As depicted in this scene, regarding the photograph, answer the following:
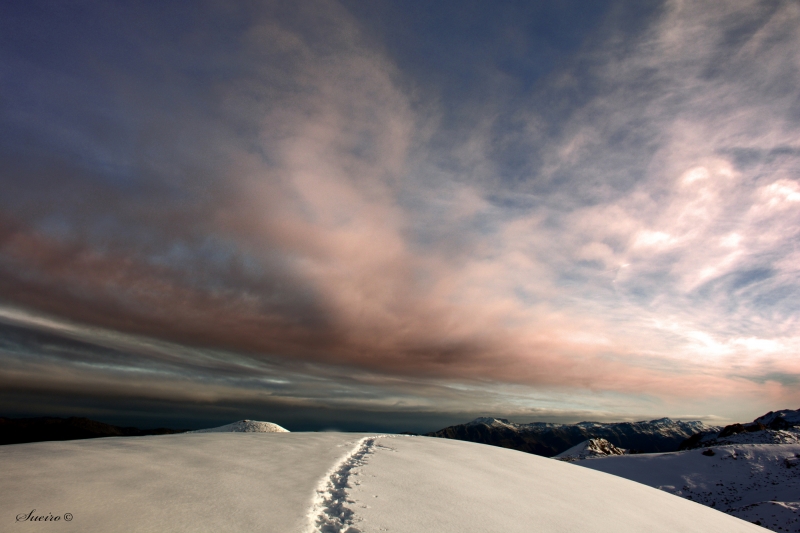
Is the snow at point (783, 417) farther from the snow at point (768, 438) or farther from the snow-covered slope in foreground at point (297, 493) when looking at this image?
the snow-covered slope in foreground at point (297, 493)

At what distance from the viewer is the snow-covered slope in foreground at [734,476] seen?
32.3 m

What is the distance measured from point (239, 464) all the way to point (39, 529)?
4158mm

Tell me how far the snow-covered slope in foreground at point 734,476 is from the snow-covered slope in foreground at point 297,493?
32.4m

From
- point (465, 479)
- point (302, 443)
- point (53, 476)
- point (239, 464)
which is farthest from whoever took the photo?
point (302, 443)

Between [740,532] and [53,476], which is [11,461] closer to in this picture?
[53,476]

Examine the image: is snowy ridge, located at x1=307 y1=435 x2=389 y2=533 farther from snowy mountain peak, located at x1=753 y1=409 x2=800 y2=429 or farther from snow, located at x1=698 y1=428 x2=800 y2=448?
snowy mountain peak, located at x1=753 y1=409 x2=800 y2=429

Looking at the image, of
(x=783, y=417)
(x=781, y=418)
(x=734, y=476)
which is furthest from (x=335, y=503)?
(x=783, y=417)

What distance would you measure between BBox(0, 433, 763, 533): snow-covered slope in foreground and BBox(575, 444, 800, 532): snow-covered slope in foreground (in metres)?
32.4

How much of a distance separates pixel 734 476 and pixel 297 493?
64.0 meters

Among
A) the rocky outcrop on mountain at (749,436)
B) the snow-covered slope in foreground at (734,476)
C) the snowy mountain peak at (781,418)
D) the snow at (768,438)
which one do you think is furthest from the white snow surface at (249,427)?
the snowy mountain peak at (781,418)

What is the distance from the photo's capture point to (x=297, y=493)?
24.0 feet

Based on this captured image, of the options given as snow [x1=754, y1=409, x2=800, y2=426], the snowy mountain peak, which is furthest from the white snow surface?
snow [x1=754, y1=409, x2=800, y2=426]

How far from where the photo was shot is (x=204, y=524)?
5.55m

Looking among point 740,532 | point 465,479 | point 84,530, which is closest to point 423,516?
point 465,479
